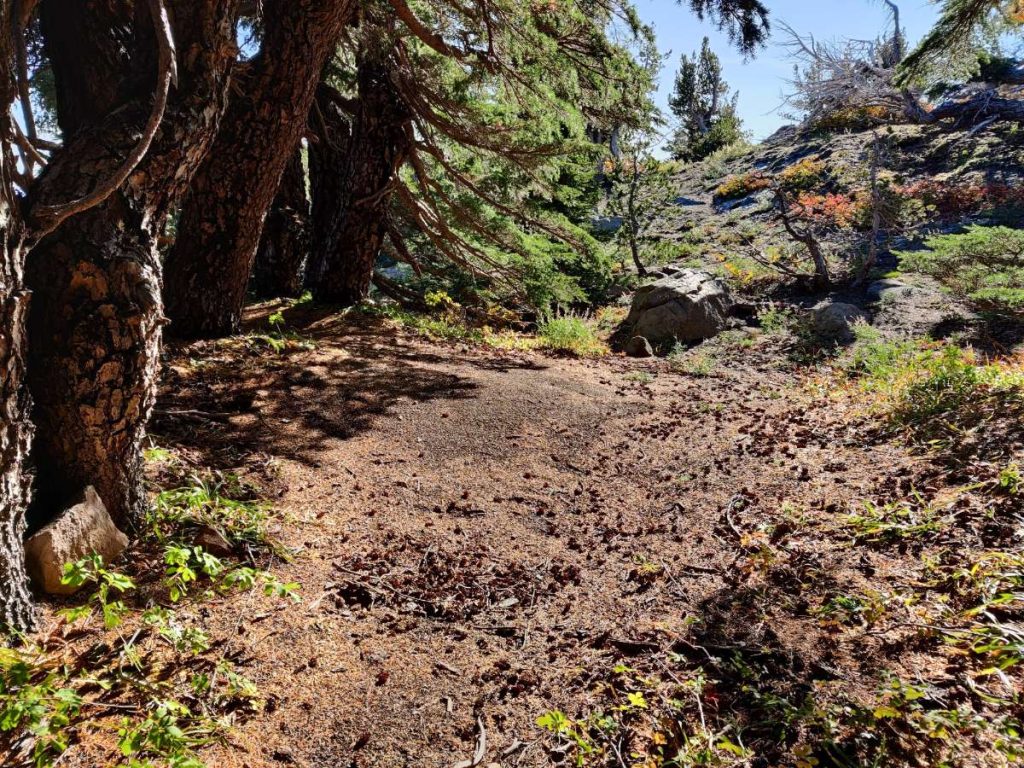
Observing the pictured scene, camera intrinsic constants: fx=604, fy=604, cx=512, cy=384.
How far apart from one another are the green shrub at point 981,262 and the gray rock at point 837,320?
1.07m

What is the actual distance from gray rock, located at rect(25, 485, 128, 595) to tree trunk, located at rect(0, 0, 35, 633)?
0.31 feet

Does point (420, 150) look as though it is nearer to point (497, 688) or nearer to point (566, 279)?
point (566, 279)

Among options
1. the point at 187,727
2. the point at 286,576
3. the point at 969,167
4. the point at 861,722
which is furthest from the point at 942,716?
the point at 969,167

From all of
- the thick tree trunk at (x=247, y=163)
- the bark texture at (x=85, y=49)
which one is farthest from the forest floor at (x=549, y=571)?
the bark texture at (x=85, y=49)

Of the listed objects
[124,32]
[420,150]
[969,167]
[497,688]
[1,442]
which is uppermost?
[969,167]

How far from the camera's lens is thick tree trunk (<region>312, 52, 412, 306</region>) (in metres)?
7.41

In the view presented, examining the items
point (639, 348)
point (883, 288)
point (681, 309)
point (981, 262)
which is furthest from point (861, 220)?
point (639, 348)

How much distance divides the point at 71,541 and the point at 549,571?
216cm

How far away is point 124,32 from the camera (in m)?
2.82

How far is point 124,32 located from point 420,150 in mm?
5087

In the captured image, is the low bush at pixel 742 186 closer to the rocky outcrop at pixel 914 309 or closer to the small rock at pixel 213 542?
the rocky outcrop at pixel 914 309

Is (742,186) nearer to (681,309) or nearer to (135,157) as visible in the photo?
(681,309)

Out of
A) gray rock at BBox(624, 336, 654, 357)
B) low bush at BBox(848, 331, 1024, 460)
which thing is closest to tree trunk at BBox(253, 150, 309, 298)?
gray rock at BBox(624, 336, 654, 357)

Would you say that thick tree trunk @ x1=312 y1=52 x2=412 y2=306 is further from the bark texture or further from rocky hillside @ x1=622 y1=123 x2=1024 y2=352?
rocky hillside @ x1=622 y1=123 x2=1024 y2=352
